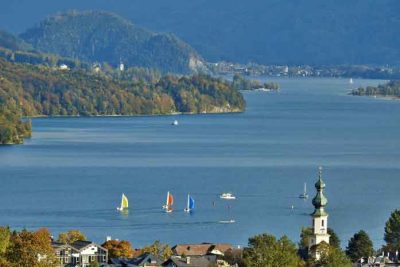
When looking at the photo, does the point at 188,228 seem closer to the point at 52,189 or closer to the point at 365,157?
the point at 52,189

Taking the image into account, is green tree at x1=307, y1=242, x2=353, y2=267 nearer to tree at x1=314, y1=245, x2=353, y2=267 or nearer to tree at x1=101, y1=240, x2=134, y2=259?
tree at x1=314, y1=245, x2=353, y2=267

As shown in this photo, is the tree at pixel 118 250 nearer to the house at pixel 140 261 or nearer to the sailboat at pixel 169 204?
the house at pixel 140 261

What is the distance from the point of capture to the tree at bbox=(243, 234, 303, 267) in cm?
2497

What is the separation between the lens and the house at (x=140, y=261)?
93.1 feet

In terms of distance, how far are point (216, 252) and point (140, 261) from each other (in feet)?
9.88

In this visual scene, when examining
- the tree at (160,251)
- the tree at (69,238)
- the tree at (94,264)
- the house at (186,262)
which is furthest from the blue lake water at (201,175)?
the tree at (94,264)

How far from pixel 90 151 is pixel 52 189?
17.9 metres

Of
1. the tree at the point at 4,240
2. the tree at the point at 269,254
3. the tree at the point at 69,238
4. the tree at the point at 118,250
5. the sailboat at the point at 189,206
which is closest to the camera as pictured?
the tree at the point at 269,254

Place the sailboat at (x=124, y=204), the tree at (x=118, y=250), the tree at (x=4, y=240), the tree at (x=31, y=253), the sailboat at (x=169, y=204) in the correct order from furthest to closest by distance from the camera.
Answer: the sailboat at (x=169, y=204), the sailboat at (x=124, y=204), the tree at (x=118, y=250), the tree at (x=4, y=240), the tree at (x=31, y=253)

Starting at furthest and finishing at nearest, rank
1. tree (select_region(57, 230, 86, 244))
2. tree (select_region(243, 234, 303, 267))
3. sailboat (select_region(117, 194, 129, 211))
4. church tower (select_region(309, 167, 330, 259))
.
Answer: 1. sailboat (select_region(117, 194, 129, 211))
2. tree (select_region(57, 230, 86, 244))
3. church tower (select_region(309, 167, 330, 259))
4. tree (select_region(243, 234, 303, 267))

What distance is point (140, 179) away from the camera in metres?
55.3

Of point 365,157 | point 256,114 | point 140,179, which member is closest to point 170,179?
point 140,179

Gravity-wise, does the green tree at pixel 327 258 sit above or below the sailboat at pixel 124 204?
above

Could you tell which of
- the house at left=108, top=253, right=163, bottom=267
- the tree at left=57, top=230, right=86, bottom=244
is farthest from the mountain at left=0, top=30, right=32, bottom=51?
the house at left=108, top=253, right=163, bottom=267
